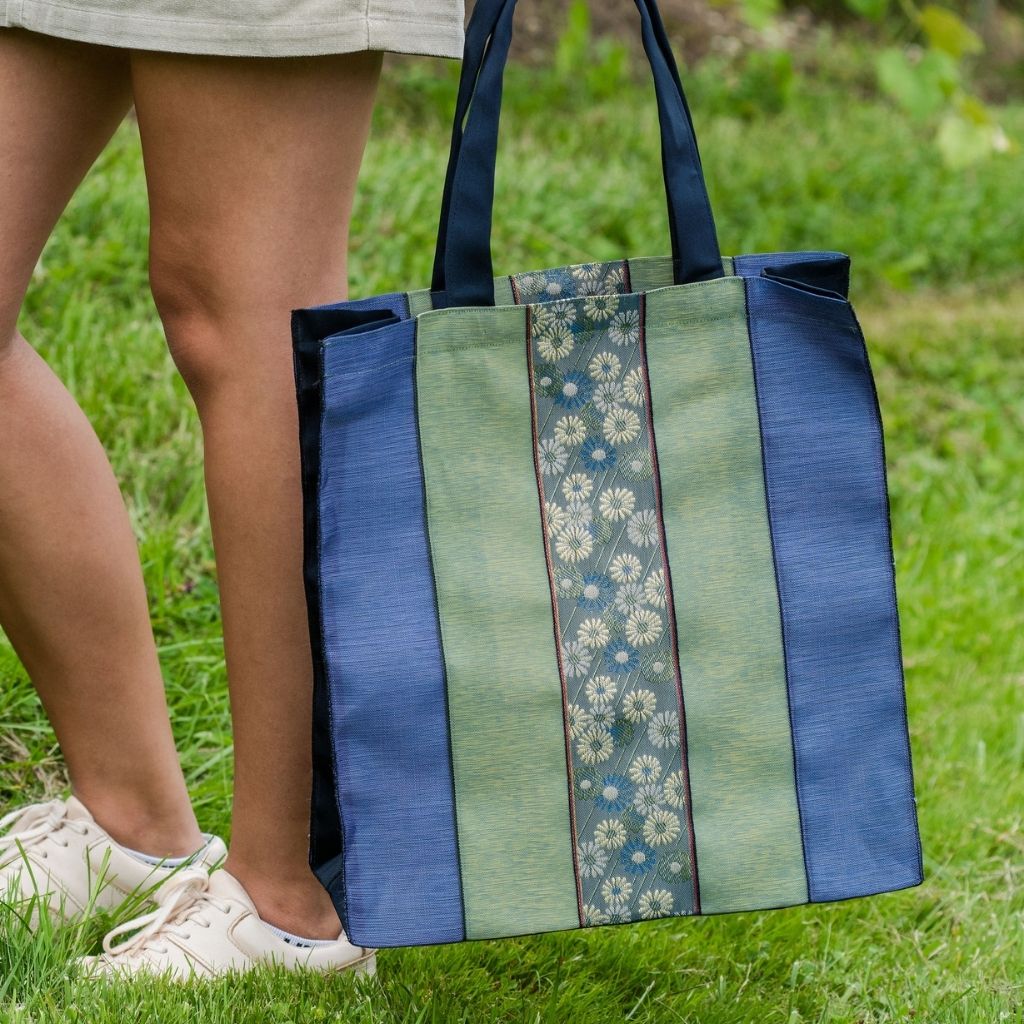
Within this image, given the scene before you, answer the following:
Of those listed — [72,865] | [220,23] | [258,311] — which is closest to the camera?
[220,23]

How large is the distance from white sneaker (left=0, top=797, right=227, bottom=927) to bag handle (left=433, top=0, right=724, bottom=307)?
2.48ft

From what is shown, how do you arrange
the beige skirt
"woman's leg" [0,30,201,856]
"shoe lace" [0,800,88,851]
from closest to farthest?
the beige skirt
"woman's leg" [0,30,201,856]
"shoe lace" [0,800,88,851]

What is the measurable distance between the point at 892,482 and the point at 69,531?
315 cm

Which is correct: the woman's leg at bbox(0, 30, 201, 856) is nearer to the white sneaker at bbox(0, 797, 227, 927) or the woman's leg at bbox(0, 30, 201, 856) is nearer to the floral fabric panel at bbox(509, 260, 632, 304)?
the white sneaker at bbox(0, 797, 227, 927)

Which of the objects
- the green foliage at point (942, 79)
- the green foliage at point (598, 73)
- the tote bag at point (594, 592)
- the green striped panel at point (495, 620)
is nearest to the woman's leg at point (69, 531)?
the tote bag at point (594, 592)

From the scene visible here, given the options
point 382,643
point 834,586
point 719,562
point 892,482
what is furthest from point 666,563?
point 892,482

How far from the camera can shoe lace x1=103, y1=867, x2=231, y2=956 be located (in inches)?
56.3

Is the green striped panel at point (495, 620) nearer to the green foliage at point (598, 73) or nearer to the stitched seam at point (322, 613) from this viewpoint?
Answer: the stitched seam at point (322, 613)

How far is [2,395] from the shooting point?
1401 mm

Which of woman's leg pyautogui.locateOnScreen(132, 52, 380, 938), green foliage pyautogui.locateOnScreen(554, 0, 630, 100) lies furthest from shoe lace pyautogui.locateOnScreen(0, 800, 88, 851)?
green foliage pyautogui.locateOnScreen(554, 0, 630, 100)

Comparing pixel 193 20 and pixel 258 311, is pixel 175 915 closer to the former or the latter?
pixel 258 311

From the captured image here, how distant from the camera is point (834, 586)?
1.27 m

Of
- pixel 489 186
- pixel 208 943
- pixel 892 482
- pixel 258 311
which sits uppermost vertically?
pixel 489 186

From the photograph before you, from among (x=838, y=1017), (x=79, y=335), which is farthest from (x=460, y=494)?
(x=79, y=335)
